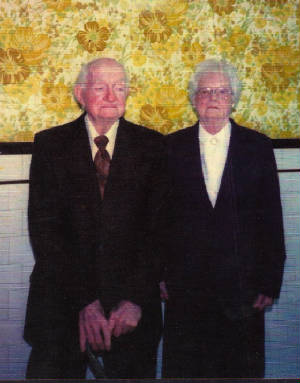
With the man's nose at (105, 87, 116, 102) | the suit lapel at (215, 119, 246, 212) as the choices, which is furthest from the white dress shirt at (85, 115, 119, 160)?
the suit lapel at (215, 119, 246, 212)

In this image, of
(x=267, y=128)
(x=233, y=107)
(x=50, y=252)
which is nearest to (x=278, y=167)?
(x=267, y=128)

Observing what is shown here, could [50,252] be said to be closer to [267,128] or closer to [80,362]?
[80,362]

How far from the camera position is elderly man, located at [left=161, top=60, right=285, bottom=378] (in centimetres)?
284

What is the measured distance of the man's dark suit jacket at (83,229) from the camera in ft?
9.27

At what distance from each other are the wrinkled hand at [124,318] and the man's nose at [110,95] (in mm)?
1102

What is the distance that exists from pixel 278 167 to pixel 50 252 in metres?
1.32

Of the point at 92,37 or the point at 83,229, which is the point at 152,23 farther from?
the point at 83,229

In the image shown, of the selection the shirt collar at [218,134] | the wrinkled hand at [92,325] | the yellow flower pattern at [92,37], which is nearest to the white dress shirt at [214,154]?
the shirt collar at [218,134]

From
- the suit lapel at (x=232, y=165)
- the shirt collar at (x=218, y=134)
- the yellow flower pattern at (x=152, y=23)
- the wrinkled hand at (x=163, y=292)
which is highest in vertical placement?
the yellow flower pattern at (x=152, y=23)

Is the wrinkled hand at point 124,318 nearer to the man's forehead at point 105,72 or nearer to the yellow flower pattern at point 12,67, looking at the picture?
the man's forehead at point 105,72

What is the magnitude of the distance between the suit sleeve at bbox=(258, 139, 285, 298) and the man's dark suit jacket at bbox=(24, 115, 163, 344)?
573 mm

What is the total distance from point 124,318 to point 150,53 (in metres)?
1.44

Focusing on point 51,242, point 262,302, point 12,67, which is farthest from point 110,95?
point 262,302

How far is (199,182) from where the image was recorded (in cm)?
284
